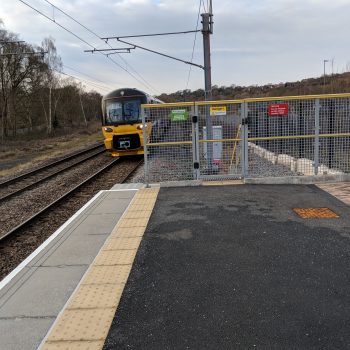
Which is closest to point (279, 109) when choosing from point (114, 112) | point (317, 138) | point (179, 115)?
point (317, 138)

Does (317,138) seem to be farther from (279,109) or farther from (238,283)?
(238,283)

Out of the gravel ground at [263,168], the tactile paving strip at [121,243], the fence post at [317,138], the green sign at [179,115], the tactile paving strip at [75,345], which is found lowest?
the tactile paving strip at [75,345]

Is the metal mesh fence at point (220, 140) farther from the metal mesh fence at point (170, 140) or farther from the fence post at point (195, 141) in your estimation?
the metal mesh fence at point (170, 140)

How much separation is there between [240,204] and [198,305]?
3.79 meters

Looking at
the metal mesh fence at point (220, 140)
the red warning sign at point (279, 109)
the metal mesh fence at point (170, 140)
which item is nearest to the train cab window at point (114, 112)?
the metal mesh fence at point (220, 140)

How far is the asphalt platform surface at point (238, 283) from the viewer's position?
10.7 ft

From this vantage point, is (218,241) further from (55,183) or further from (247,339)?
(55,183)

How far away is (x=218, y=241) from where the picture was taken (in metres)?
5.45

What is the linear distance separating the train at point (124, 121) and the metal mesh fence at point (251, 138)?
8.85 metres

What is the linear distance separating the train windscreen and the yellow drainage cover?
1251 centimetres

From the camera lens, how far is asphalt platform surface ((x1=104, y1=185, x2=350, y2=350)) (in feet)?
10.7

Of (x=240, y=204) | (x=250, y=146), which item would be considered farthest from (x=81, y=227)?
(x=250, y=146)

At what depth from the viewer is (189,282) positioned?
4.25 m

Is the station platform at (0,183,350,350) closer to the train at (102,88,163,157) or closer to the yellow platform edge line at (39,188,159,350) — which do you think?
the yellow platform edge line at (39,188,159,350)
